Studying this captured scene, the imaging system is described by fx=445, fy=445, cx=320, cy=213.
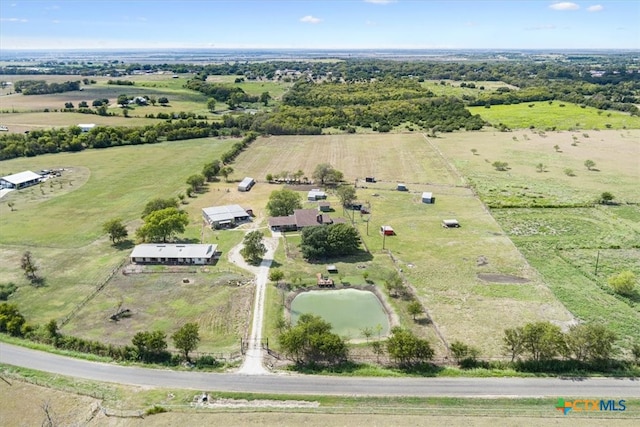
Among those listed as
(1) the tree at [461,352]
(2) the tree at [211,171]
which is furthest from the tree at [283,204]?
(1) the tree at [461,352]

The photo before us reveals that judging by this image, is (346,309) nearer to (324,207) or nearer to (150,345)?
(150,345)

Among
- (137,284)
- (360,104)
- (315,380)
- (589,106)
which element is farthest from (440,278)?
(589,106)

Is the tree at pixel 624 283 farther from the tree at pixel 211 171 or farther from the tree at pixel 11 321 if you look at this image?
the tree at pixel 211 171

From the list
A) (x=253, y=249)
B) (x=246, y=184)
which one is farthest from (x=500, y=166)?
(x=253, y=249)

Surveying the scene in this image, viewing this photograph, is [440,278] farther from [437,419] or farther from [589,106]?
[589,106]

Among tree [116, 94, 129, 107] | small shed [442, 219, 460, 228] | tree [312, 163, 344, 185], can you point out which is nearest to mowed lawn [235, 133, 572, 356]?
small shed [442, 219, 460, 228]

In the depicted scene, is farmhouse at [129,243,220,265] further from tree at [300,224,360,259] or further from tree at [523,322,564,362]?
tree at [523,322,564,362]
